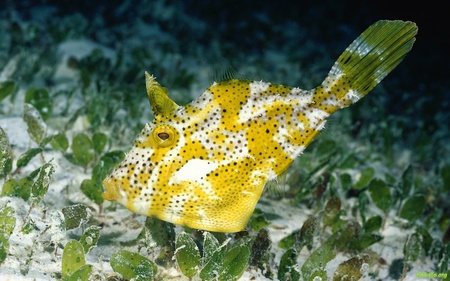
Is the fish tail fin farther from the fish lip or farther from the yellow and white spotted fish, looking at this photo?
the fish lip

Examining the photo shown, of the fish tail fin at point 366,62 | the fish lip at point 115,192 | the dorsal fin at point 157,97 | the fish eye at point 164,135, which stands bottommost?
the fish lip at point 115,192

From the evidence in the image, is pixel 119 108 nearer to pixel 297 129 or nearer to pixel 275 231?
pixel 275 231

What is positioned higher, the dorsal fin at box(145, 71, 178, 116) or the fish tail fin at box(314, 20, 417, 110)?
the fish tail fin at box(314, 20, 417, 110)

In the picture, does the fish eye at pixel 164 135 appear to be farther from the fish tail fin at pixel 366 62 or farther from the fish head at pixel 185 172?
the fish tail fin at pixel 366 62

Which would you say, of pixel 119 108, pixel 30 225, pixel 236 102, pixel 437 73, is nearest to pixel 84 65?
pixel 119 108

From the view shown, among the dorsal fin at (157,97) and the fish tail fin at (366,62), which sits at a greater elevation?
→ the fish tail fin at (366,62)

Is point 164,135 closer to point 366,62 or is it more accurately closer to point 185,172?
point 185,172

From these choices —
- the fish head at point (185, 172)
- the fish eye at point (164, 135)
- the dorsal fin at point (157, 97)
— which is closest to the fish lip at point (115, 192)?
the fish head at point (185, 172)

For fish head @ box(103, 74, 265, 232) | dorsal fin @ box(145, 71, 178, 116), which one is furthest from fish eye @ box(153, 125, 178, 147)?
dorsal fin @ box(145, 71, 178, 116)
